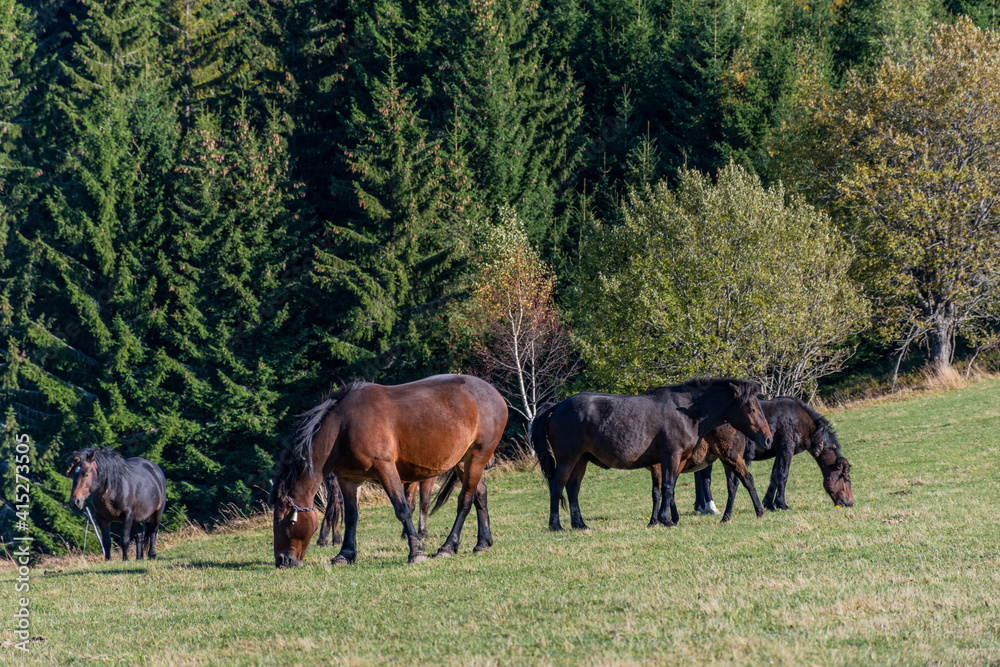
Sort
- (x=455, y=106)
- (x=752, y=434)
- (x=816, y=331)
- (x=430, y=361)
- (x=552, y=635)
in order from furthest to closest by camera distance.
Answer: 1. (x=455, y=106)
2. (x=430, y=361)
3. (x=816, y=331)
4. (x=752, y=434)
5. (x=552, y=635)

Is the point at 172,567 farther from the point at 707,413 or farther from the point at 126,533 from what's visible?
the point at 707,413

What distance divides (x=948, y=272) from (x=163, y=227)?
37567 millimetres

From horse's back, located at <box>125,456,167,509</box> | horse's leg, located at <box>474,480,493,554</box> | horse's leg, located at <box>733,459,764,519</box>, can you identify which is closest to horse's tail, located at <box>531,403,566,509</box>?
horse's leg, located at <box>474,480,493,554</box>

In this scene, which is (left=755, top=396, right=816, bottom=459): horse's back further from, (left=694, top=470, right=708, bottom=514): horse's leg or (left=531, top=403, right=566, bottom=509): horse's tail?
(left=531, top=403, right=566, bottom=509): horse's tail

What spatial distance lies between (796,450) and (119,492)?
1242 cm

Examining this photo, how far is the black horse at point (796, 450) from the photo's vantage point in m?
16.0

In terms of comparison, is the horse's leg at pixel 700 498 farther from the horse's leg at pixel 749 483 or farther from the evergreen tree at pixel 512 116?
the evergreen tree at pixel 512 116

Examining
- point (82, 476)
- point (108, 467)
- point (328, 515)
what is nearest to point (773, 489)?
point (328, 515)

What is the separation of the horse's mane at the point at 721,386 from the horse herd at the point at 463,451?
0.02m

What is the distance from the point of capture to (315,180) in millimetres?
56094

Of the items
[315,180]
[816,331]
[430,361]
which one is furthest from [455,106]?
[816,331]

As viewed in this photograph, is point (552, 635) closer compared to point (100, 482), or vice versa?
point (552, 635)

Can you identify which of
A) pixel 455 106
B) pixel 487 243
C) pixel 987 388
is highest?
pixel 455 106

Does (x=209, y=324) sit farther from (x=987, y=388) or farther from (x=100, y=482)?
(x=987, y=388)
